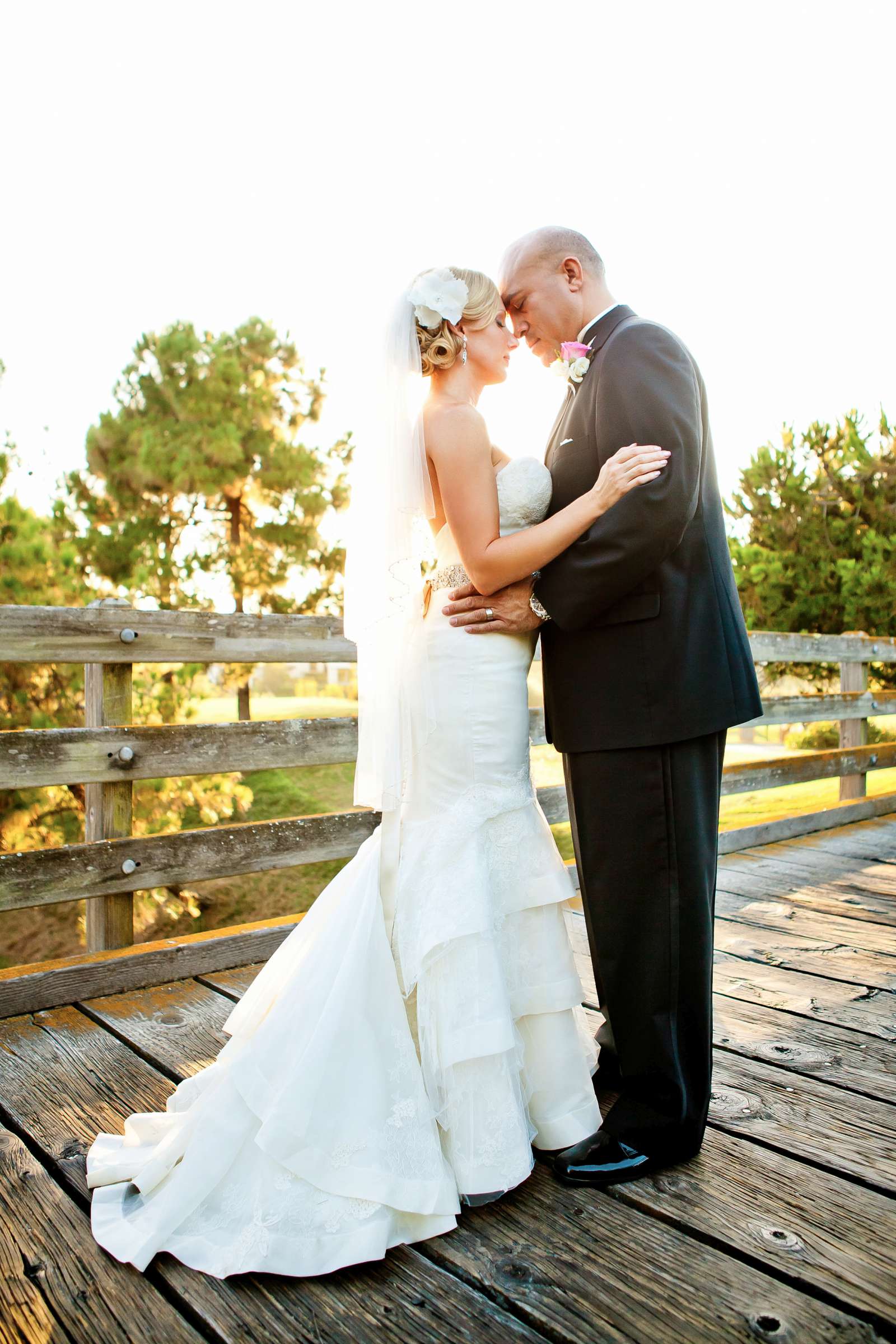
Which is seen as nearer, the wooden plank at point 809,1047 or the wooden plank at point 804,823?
the wooden plank at point 809,1047

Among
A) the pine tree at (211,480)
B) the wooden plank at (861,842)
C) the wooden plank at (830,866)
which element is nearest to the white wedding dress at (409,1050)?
the wooden plank at (830,866)

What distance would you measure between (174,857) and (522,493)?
1.71 m

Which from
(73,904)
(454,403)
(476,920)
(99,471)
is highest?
(99,471)

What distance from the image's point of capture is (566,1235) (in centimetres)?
162

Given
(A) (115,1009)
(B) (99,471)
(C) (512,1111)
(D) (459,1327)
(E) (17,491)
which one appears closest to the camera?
(D) (459,1327)

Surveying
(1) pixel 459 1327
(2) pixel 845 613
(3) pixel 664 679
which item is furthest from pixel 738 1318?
(2) pixel 845 613

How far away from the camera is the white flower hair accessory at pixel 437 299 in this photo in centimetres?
193

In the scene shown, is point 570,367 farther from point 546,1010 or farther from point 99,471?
point 99,471

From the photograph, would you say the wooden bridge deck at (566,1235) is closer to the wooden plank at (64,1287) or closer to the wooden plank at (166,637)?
the wooden plank at (64,1287)

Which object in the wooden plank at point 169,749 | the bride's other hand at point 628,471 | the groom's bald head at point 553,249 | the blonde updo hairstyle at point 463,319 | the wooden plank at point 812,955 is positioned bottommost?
the wooden plank at point 812,955

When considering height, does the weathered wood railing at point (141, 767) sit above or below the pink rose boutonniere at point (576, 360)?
below

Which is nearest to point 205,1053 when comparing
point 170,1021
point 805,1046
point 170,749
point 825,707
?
point 170,1021

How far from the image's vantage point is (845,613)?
1341 centimetres

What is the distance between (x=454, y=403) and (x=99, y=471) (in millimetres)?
12582
